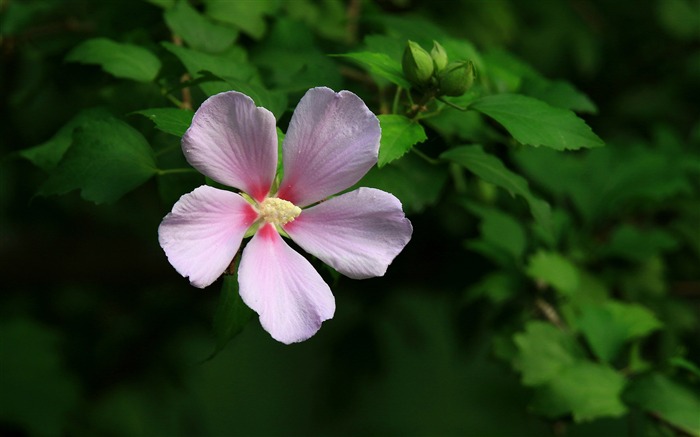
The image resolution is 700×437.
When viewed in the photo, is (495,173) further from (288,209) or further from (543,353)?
(543,353)

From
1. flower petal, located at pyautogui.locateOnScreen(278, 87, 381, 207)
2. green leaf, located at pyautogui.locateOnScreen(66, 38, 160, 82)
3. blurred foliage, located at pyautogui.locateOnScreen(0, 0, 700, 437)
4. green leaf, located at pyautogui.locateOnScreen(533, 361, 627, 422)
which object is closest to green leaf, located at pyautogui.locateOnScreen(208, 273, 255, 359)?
blurred foliage, located at pyautogui.locateOnScreen(0, 0, 700, 437)

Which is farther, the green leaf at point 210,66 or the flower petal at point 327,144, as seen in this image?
the green leaf at point 210,66

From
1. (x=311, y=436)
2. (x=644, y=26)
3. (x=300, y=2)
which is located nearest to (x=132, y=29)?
(x=300, y=2)

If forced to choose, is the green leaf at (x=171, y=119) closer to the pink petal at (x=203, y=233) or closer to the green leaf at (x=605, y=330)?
the pink petal at (x=203, y=233)

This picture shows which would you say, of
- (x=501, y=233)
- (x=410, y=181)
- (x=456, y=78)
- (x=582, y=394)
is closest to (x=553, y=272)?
(x=501, y=233)

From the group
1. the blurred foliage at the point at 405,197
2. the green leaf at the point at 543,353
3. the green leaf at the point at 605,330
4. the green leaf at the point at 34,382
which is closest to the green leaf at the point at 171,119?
the blurred foliage at the point at 405,197
